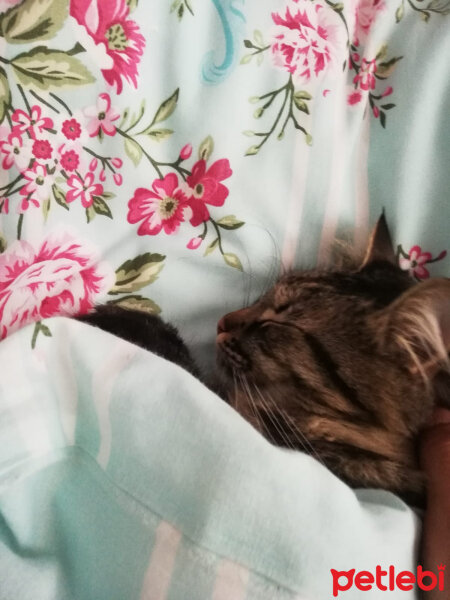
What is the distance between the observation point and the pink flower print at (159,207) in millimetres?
808

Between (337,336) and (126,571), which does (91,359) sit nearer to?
(126,571)

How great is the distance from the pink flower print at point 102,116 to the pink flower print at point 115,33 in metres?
0.02

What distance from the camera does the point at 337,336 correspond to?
818 mm

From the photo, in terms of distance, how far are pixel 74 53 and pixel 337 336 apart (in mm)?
528

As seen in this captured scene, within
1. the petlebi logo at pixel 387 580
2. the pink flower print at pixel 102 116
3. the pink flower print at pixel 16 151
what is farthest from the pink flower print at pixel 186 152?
the petlebi logo at pixel 387 580

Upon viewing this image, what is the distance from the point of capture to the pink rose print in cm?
92

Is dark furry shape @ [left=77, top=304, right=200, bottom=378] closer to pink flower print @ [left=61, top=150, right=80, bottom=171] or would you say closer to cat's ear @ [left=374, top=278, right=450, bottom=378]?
pink flower print @ [left=61, top=150, right=80, bottom=171]

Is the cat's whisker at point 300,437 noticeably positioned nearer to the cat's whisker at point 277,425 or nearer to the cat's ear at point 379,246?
the cat's whisker at point 277,425

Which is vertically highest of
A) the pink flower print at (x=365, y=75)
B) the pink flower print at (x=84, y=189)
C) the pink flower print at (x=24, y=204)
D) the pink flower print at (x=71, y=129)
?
the pink flower print at (x=365, y=75)

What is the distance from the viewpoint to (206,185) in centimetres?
84

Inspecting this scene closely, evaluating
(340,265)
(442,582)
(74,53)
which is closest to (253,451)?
(442,582)

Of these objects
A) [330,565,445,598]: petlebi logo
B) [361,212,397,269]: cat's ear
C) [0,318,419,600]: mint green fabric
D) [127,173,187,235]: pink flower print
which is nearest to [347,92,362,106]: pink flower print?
[361,212,397,269]: cat's ear

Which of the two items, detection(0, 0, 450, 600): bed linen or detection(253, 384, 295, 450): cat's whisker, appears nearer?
detection(0, 0, 450, 600): bed linen

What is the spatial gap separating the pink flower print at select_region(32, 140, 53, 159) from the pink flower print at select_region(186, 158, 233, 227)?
0.21 metres
